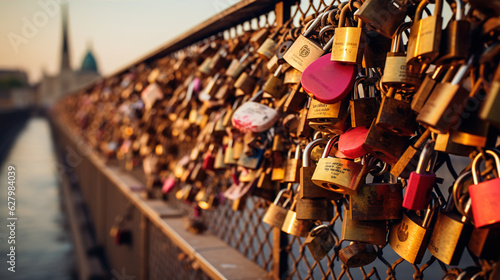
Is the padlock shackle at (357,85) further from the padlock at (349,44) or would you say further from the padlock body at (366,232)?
the padlock body at (366,232)

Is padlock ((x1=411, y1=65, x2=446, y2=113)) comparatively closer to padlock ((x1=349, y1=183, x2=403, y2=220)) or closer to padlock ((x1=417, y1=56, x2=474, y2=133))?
padlock ((x1=417, y1=56, x2=474, y2=133))

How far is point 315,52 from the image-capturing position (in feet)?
3.88

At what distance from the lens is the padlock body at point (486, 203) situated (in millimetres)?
728

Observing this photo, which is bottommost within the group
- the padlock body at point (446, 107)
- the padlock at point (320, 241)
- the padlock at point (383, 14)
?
the padlock at point (320, 241)

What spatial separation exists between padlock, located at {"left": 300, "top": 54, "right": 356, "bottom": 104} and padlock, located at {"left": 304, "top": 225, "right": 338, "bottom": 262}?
0.38 m

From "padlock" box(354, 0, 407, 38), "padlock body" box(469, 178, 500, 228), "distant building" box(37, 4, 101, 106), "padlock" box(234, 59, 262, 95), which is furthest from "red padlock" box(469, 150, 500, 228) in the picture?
"distant building" box(37, 4, 101, 106)

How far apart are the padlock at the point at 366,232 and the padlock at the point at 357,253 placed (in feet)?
0.26

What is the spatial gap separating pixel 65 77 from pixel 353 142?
92.0 meters

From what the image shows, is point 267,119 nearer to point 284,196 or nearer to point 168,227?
point 284,196

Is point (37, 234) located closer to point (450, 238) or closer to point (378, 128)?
point (378, 128)

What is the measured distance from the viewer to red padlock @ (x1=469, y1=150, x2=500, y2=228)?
729 millimetres

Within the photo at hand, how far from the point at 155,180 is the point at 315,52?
2576mm

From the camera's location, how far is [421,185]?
88 cm

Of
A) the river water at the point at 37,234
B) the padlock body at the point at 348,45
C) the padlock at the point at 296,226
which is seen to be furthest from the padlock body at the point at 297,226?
the river water at the point at 37,234
